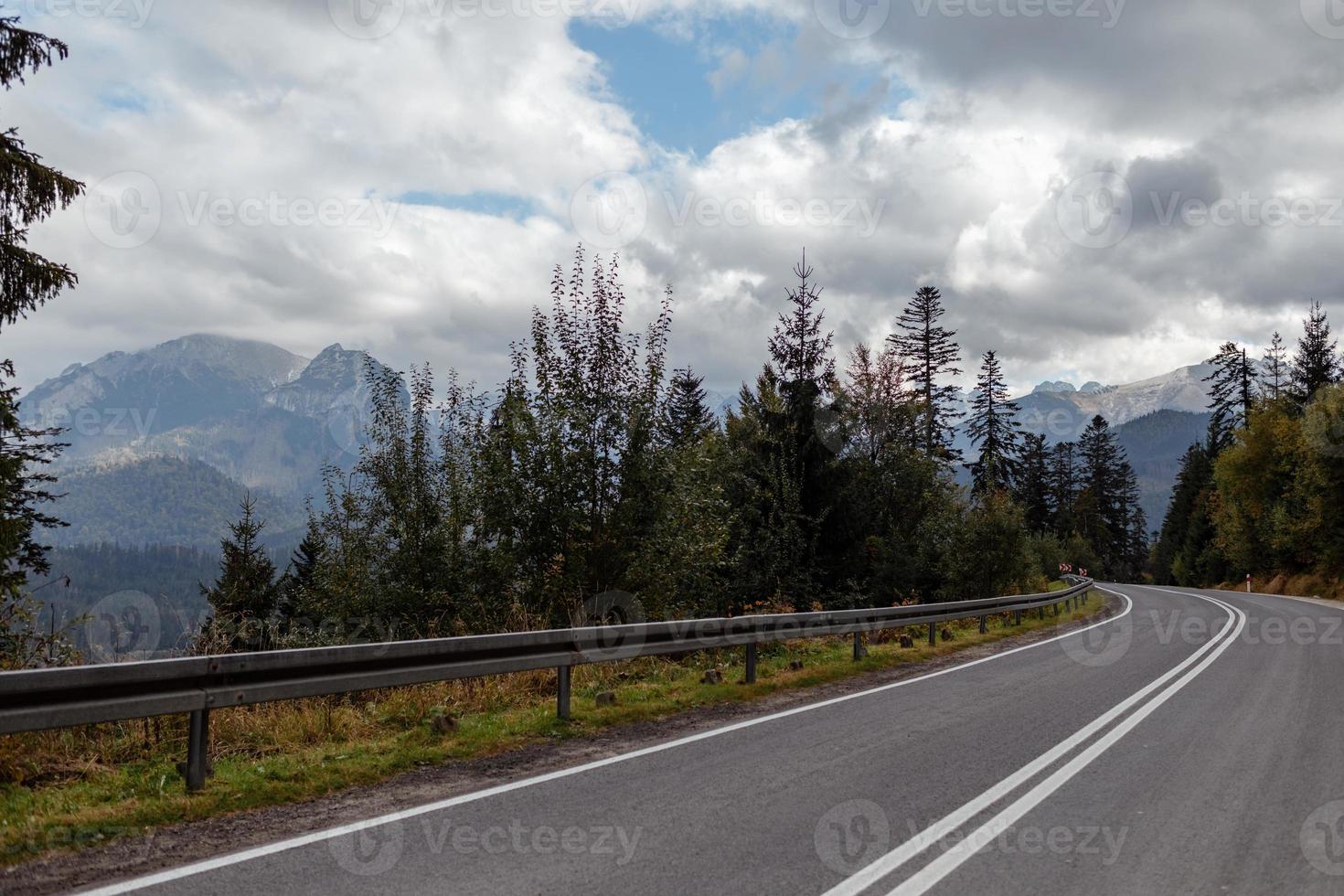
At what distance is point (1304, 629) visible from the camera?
2053 centimetres

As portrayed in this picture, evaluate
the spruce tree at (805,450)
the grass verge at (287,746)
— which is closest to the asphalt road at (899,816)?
the grass verge at (287,746)

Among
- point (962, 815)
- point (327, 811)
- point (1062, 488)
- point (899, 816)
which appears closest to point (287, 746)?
point (327, 811)

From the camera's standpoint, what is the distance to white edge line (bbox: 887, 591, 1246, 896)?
418cm

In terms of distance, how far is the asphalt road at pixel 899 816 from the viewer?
420 cm

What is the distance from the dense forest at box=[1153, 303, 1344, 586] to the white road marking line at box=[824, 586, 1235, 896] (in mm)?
43462

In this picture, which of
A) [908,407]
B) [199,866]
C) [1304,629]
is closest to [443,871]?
[199,866]

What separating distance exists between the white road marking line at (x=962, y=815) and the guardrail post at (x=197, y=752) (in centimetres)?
421

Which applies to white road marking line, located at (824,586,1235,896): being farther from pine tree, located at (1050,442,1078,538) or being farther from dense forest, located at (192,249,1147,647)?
pine tree, located at (1050,442,1078,538)

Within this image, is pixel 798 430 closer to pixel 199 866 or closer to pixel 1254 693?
pixel 1254 693

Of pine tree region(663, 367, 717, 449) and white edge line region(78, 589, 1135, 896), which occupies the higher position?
pine tree region(663, 367, 717, 449)

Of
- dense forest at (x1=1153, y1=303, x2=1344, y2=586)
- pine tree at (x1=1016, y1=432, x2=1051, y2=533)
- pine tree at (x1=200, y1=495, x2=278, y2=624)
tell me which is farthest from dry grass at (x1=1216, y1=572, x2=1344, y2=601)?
pine tree at (x1=200, y1=495, x2=278, y2=624)

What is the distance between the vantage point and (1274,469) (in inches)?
2005

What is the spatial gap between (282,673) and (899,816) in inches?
169

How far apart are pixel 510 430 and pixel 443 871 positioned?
32.4ft
